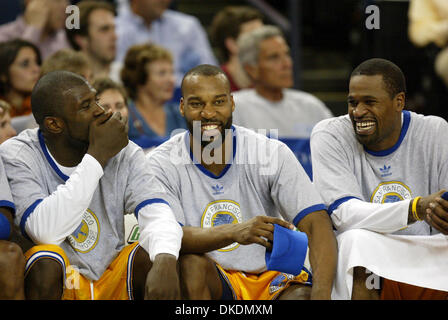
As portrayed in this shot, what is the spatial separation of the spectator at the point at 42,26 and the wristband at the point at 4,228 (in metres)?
3.03

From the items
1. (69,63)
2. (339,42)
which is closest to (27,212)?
(69,63)

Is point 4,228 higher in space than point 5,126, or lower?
lower

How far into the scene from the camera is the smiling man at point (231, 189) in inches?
127

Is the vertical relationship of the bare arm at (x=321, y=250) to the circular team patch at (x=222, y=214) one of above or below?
below

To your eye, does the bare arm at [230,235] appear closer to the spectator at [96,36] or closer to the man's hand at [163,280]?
the man's hand at [163,280]

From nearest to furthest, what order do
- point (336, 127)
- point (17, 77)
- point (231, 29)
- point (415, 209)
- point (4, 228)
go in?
point (4, 228)
point (415, 209)
point (336, 127)
point (17, 77)
point (231, 29)

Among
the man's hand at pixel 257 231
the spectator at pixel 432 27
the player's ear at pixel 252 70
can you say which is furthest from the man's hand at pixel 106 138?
the spectator at pixel 432 27

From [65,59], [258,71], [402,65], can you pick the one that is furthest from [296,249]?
[402,65]

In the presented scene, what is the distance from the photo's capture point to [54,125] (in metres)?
3.32

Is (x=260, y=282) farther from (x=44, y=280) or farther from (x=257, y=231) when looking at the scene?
(x=44, y=280)

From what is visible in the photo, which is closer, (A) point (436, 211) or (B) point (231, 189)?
(A) point (436, 211)

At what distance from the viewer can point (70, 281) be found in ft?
10.3

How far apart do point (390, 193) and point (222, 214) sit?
79 centimetres

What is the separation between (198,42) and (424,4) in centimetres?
193
